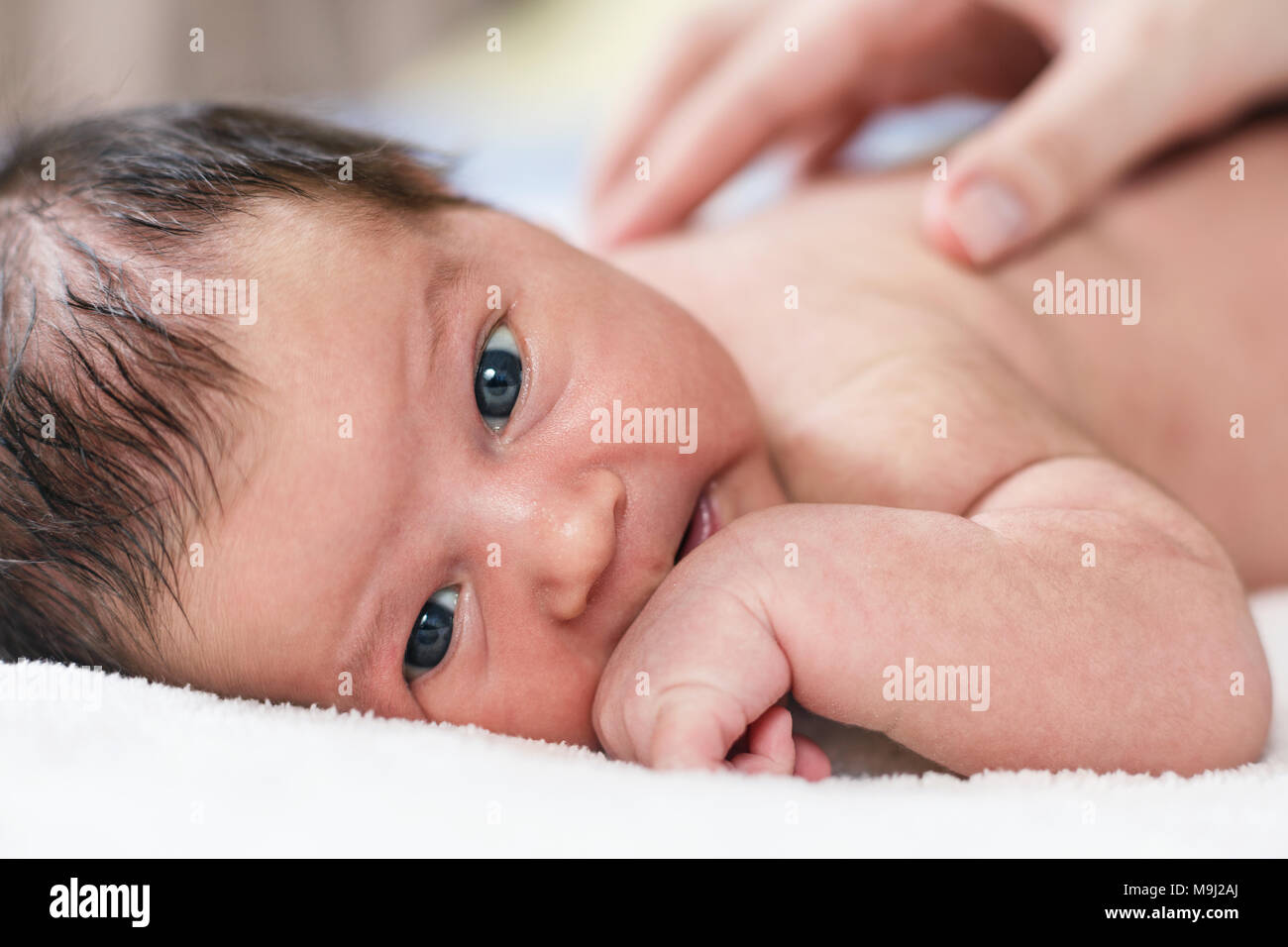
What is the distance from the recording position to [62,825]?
731 millimetres

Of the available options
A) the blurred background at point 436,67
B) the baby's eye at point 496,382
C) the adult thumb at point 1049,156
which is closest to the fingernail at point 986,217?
the adult thumb at point 1049,156

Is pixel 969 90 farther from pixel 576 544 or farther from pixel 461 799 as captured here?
pixel 461 799

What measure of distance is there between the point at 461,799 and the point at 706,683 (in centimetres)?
22

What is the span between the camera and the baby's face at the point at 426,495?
3.16 feet

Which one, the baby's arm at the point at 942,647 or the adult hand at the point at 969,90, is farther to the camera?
the adult hand at the point at 969,90

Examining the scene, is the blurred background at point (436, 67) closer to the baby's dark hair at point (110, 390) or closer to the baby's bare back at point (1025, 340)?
the baby's bare back at point (1025, 340)

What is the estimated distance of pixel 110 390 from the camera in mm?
965

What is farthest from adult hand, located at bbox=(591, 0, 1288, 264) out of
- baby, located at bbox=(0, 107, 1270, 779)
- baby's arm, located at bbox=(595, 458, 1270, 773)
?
baby's arm, located at bbox=(595, 458, 1270, 773)

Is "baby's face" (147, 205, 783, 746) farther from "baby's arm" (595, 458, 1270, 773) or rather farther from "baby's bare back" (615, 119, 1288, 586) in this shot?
"baby's bare back" (615, 119, 1288, 586)

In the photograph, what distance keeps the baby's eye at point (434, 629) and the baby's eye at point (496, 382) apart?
17 cm

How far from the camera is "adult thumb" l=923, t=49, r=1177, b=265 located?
1.42 metres

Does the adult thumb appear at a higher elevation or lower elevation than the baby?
higher

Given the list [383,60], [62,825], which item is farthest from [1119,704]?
[383,60]

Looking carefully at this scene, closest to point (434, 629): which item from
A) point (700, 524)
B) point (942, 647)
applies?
point (700, 524)
